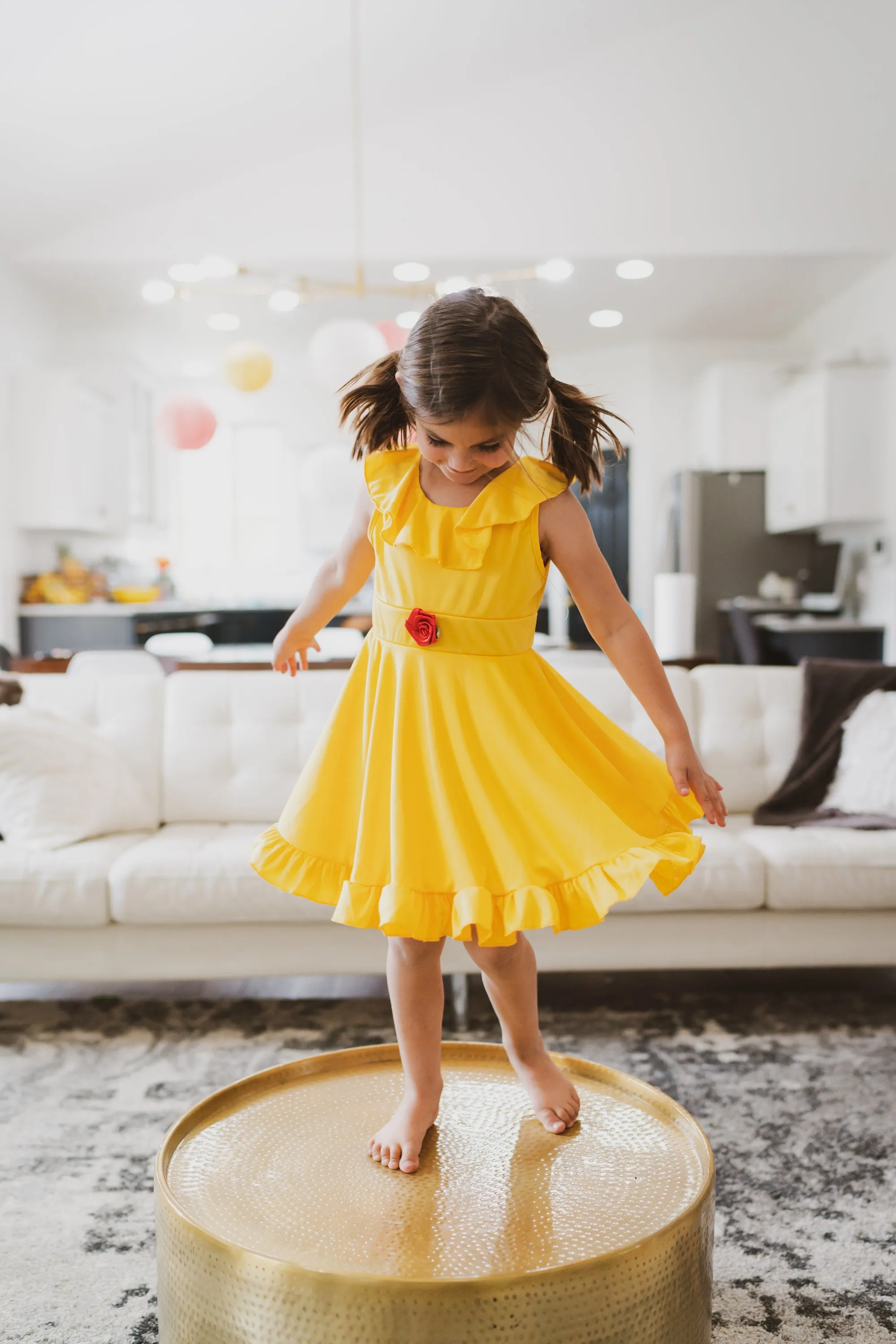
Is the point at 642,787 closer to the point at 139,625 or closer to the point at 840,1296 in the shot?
the point at 840,1296

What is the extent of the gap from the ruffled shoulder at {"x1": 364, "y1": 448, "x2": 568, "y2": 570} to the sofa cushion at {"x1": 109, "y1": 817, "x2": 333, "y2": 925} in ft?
4.09

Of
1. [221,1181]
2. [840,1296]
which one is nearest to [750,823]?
[840,1296]

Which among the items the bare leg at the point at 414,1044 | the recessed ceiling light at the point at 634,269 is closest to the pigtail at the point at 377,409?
the bare leg at the point at 414,1044

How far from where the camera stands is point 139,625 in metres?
6.23

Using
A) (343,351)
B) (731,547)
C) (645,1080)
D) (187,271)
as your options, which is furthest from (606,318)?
(645,1080)

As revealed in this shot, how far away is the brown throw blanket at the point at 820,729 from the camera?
9.04 ft

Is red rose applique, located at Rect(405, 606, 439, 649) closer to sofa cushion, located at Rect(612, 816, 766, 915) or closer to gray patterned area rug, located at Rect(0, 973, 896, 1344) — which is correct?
gray patterned area rug, located at Rect(0, 973, 896, 1344)

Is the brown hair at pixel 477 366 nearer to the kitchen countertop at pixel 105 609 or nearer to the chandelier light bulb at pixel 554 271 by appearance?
the chandelier light bulb at pixel 554 271

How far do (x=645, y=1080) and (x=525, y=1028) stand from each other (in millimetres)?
894

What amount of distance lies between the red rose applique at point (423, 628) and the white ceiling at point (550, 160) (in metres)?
4.52

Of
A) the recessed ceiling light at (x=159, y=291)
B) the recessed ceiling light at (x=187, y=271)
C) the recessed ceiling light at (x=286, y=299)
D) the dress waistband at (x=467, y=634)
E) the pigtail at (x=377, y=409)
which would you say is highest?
the recessed ceiling light at (x=187, y=271)

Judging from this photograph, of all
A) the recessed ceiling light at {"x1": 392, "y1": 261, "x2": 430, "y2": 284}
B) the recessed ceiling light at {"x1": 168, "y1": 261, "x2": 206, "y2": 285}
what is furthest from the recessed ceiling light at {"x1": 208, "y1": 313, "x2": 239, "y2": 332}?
the recessed ceiling light at {"x1": 392, "y1": 261, "x2": 430, "y2": 284}

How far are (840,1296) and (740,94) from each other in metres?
5.43

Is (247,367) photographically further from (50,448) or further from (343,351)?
(50,448)
